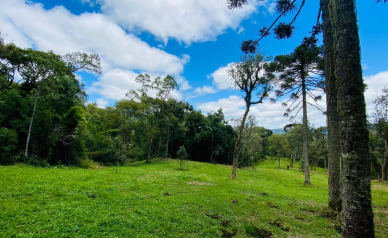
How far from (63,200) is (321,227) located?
8.14 metres

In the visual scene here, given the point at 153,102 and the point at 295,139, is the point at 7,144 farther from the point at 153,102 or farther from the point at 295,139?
the point at 295,139

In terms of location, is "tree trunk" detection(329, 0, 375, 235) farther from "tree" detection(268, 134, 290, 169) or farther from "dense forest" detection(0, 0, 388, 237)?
"tree" detection(268, 134, 290, 169)

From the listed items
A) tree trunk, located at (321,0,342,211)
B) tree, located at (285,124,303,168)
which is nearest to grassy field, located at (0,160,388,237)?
tree trunk, located at (321,0,342,211)

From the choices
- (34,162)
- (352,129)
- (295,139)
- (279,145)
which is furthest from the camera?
(279,145)

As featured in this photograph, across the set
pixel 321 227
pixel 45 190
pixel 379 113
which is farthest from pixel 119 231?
pixel 379 113

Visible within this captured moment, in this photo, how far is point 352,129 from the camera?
289 centimetres

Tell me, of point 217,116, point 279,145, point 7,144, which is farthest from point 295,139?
point 7,144

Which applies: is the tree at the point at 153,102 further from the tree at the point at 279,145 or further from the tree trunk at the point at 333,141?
the tree at the point at 279,145

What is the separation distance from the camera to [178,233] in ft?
13.8

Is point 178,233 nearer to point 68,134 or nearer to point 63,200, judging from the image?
point 63,200

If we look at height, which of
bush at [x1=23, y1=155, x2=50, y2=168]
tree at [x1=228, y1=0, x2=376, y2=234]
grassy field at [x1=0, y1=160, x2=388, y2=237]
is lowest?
bush at [x1=23, y1=155, x2=50, y2=168]

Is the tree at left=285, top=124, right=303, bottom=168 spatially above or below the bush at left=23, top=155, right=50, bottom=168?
above

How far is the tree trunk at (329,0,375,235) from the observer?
279cm

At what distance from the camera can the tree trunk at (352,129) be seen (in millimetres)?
2791
